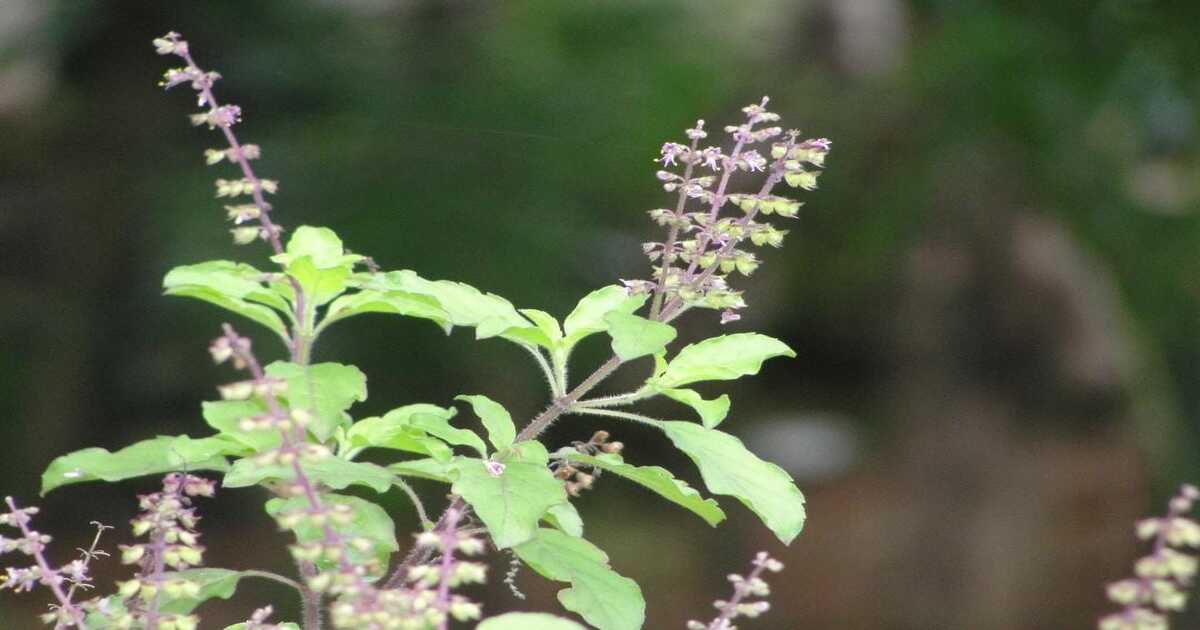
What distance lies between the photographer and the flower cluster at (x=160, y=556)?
82 cm

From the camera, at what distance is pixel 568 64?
3.73 meters

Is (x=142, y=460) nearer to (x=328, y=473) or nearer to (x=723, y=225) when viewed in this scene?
(x=328, y=473)

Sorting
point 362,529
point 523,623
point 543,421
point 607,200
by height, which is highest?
point 607,200

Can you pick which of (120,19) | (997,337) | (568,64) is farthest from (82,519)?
(997,337)

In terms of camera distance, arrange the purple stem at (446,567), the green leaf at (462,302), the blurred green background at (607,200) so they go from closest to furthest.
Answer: the purple stem at (446,567)
the green leaf at (462,302)
the blurred green background at (607,200)

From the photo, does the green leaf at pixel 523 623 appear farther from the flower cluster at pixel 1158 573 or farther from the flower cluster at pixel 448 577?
the flower cluster at pixel 1158 573

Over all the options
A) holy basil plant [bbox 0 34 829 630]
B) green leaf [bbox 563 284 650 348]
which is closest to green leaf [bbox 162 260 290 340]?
holy basil plant [bbox 0 34 829 630]

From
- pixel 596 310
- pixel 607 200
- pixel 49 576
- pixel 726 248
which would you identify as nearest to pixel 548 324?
pixel 596 310

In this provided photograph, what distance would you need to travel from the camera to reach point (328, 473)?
34.9 inches

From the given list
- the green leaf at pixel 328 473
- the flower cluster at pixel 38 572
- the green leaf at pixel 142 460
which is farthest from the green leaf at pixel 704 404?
the flower cluster at pixel 38 572

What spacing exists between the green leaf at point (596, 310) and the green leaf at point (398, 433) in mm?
108

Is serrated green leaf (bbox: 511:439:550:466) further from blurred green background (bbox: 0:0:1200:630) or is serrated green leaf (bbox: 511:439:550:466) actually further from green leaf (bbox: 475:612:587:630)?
blurred green background (bbox: 0:0:1200:630)

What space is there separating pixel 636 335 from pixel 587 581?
0.18m

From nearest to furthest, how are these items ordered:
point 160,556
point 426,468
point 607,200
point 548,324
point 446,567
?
point 446,567, point 160,556, point 426,468, point 548,324, point 607,200
